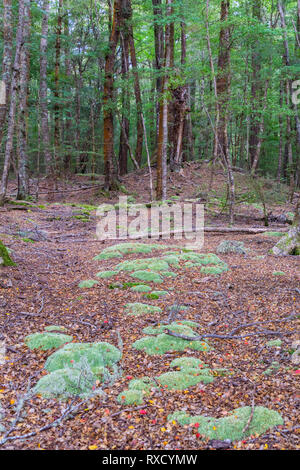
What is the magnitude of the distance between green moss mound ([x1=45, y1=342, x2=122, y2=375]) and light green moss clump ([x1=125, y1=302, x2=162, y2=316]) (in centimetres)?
119

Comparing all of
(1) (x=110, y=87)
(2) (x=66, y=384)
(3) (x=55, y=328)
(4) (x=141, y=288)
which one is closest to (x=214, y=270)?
(4) (x=141, y=288)

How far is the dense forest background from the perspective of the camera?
495 inches

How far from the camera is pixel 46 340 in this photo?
441 centimetres

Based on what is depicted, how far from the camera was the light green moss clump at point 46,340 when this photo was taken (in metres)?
4.33

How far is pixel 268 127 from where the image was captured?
81.3 ft

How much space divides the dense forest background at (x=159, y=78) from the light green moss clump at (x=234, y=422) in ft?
31.7

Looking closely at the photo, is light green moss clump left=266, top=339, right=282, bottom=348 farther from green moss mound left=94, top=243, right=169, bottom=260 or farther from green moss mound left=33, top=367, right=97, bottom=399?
green moss mound left=94, top=243, right=169, bottom=260

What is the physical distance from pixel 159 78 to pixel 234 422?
21.0 metres

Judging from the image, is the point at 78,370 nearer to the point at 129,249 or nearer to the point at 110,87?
the point at 129,249

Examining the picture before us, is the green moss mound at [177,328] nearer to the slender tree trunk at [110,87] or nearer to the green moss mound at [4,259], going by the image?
the green moss mound at [4,259]

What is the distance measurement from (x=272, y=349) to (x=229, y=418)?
1505 millimetres

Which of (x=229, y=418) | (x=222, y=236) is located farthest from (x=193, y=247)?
(x=229, y=418)

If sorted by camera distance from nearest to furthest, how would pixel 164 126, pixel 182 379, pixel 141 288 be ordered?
pixel 182 379 → pixel 141 288 → pixel 164 126

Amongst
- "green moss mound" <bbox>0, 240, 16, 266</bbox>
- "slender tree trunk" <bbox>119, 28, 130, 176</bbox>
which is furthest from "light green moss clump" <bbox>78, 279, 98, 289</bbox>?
"slender tree trunk" <bbox>119, 28, 130, 176</bbox>
